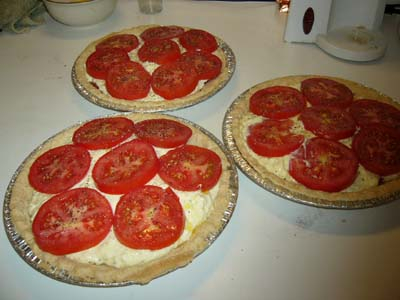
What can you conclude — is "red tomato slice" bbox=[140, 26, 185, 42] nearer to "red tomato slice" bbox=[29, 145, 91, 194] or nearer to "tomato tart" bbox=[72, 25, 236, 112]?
"tomato tart" bbox=[72, 25, 236, 112]

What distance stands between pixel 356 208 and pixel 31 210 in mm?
1251

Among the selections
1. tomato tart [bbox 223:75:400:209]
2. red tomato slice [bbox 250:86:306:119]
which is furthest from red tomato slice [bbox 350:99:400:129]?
red tomato slice [bbox 250:86:306:119]

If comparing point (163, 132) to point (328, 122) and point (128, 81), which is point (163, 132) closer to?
point (128, 81)

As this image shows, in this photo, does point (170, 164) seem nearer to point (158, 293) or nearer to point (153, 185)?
point (153, 185)

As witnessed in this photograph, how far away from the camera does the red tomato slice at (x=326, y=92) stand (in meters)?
1.74

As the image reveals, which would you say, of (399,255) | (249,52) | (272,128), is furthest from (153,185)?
(249,52)

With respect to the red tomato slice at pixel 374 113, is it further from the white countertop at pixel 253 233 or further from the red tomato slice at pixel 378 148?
the white countertop at pixel 253 233

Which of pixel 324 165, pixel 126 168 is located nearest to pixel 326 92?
pixel 324 165

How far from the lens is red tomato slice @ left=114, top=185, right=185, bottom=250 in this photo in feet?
4.06

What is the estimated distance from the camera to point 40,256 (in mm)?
1230

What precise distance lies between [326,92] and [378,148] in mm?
412

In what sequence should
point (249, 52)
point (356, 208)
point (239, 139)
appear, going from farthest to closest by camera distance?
point (249, 52) → point (239, 139) → point (356, 208)

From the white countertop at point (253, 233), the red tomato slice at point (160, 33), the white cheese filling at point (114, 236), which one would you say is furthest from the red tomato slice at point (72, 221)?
the red tomato slice at point (160, 33)

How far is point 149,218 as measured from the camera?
128cm
